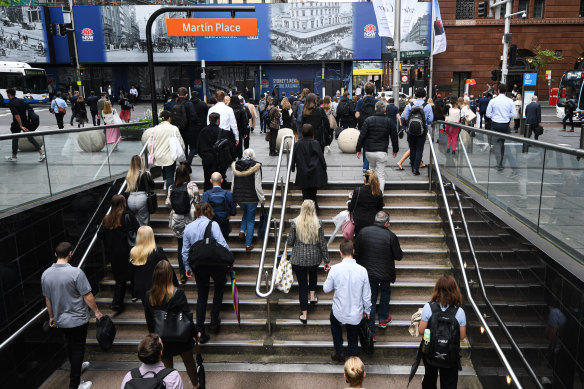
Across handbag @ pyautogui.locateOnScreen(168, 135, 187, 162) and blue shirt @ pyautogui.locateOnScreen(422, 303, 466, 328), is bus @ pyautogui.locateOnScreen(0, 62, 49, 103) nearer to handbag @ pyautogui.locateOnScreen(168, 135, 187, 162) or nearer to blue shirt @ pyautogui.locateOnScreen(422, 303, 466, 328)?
handbag @ pyautogui.locateOnScreen(168, 135, 187, 162)

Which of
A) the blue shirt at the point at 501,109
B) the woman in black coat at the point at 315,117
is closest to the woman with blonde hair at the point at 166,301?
the woman in black coat at the point at 315,117

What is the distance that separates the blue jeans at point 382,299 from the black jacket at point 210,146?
159 inches

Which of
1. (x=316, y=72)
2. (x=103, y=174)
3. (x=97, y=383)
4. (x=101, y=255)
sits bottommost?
(x=97, y=383)

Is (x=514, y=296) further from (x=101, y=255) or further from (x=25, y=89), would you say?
(x=25, y=89)

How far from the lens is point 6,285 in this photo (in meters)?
6.13

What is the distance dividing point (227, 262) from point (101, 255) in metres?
3.31

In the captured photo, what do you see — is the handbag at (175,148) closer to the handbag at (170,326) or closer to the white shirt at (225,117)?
the white shirt at (225,117)

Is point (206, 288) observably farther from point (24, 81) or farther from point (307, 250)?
point (24, 81)

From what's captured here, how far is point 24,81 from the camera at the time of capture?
120ft

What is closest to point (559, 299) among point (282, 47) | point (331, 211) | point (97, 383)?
point (331, 211)

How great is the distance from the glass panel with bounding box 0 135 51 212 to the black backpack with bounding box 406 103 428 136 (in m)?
7.21

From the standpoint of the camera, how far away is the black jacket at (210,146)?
9219mm

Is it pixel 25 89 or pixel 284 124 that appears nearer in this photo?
pixel 284 124

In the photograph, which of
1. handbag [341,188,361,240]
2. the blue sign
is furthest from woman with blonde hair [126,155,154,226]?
the blue sign
